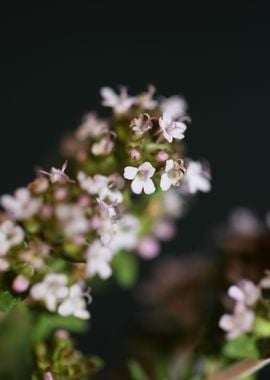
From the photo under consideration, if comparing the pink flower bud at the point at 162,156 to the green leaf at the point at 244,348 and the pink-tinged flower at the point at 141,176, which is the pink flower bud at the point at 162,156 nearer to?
the pink-tinged flower at the point at 141,176

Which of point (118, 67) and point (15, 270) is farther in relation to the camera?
point (118, 67)

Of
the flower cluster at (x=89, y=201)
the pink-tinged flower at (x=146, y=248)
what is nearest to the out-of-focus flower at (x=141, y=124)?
the flower cluster at (x=89, y=201)

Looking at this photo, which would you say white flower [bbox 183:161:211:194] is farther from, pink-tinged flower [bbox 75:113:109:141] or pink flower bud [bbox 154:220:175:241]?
pink flower bud [bbox 154:220:175:241]

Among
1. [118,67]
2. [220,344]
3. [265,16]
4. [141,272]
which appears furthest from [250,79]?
[220,344]

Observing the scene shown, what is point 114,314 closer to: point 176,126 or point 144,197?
point 144,197

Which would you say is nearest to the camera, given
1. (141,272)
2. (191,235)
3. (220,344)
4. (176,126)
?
(176,126)

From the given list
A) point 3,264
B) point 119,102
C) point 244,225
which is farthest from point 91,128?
point 244,225
